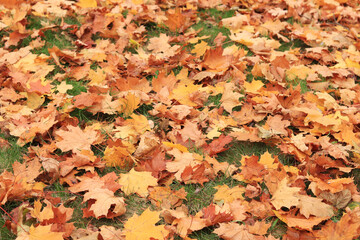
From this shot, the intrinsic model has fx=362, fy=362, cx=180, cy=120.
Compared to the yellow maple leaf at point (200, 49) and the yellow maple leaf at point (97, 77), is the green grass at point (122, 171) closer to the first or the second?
the yellow maple leaf at point (97, 77)

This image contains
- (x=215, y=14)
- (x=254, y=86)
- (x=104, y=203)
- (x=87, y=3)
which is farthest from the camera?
(x=215, y=14)

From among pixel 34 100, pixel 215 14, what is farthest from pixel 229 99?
pixel 215 14

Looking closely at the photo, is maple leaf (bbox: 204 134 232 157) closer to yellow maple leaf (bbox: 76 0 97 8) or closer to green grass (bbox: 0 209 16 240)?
green grass (bbox: 0 209 16 240)

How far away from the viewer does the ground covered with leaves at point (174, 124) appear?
1996 millimetres

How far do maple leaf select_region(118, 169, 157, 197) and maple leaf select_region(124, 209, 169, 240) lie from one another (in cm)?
23

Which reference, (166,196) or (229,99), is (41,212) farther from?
(229,99)

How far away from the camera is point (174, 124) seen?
2.64 metres

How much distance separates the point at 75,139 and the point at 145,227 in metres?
0.87

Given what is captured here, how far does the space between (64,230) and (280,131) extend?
1.58 metres

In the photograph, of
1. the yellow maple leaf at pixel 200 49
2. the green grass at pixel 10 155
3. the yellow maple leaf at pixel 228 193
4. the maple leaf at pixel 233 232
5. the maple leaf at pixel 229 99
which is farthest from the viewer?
the yellow maple leaf at pixel 200 49

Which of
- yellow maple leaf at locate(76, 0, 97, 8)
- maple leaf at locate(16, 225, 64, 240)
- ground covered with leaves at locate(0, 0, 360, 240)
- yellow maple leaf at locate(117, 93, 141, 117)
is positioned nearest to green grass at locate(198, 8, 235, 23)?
ground covered with leaves at locate(0, 0, 360, 240)

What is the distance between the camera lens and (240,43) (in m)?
3.72

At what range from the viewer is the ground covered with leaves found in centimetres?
200

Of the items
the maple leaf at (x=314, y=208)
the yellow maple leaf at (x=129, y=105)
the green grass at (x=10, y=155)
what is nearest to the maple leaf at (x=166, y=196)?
the maple leaf at (x=314, y=208)
